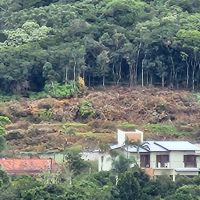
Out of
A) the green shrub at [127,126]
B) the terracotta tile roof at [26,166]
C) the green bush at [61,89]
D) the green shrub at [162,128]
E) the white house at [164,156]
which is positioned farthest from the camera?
the green bush at [61,89]

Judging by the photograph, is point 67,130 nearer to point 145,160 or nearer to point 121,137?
point 121,137

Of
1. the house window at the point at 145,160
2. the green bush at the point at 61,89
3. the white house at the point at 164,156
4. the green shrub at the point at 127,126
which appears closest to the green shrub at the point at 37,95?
the green bush at the point at 61,89

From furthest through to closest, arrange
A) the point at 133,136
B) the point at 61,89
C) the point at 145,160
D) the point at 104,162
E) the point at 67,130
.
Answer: the point at 61,89, the point at 67,130, the point at 133,136, the point at 145,160, the point at 104,162

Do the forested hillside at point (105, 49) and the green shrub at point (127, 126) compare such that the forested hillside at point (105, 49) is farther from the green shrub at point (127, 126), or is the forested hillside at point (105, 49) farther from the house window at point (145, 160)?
the house window at point (145, 160)

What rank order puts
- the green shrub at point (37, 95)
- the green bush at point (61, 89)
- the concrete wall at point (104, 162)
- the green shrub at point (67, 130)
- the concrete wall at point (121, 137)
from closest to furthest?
the concrete wall at point (104, 162)
the concrete wall at point (121, 137)
the green shrub at point (67, 130)
the green bush at point (61, 89)
the green shrub at point (37, 95)

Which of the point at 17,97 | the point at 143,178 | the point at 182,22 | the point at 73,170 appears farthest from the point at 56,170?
the point at 182,22

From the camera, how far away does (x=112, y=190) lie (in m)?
42.6

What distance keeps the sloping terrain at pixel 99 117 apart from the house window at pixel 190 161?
A: 4292mm

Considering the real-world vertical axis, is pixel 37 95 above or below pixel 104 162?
above

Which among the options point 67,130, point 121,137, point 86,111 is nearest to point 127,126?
point 86,111

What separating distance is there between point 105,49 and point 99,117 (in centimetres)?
563

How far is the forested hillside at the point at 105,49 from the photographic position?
194 feet

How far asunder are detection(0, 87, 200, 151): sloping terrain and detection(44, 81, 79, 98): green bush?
0.51 meters

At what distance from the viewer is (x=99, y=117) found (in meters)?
55.6
